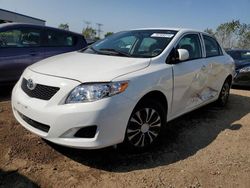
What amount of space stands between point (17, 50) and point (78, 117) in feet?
12.3

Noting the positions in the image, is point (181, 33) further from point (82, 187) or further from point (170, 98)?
point (82, 187)

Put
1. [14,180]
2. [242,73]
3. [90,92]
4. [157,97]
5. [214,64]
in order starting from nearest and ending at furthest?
[14,180] → [90,92] → [157,97] → [214,64] → [242,73]

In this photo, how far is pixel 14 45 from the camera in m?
6.15

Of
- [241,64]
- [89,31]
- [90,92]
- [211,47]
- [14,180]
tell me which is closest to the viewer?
[14,180]

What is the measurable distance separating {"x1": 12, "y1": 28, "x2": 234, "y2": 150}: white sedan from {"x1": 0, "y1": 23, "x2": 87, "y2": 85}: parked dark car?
82.2 inches

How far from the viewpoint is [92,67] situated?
3502 mm

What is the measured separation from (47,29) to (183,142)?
4346 millimetres

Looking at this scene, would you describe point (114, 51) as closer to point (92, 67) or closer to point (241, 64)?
point (92, 67)

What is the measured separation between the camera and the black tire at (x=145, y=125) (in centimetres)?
346

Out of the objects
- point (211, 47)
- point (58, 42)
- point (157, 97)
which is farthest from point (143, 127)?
point (58, 42)

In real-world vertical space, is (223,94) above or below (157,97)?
below

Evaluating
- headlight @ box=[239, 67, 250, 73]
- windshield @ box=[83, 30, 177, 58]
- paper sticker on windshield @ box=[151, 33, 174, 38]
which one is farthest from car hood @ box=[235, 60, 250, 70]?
paper sticker on windshield @ box=[151, 33, 174, 38]

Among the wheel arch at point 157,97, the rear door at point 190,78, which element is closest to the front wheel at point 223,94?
the rear door at point 190,78

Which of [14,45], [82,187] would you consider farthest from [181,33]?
[14,45]
